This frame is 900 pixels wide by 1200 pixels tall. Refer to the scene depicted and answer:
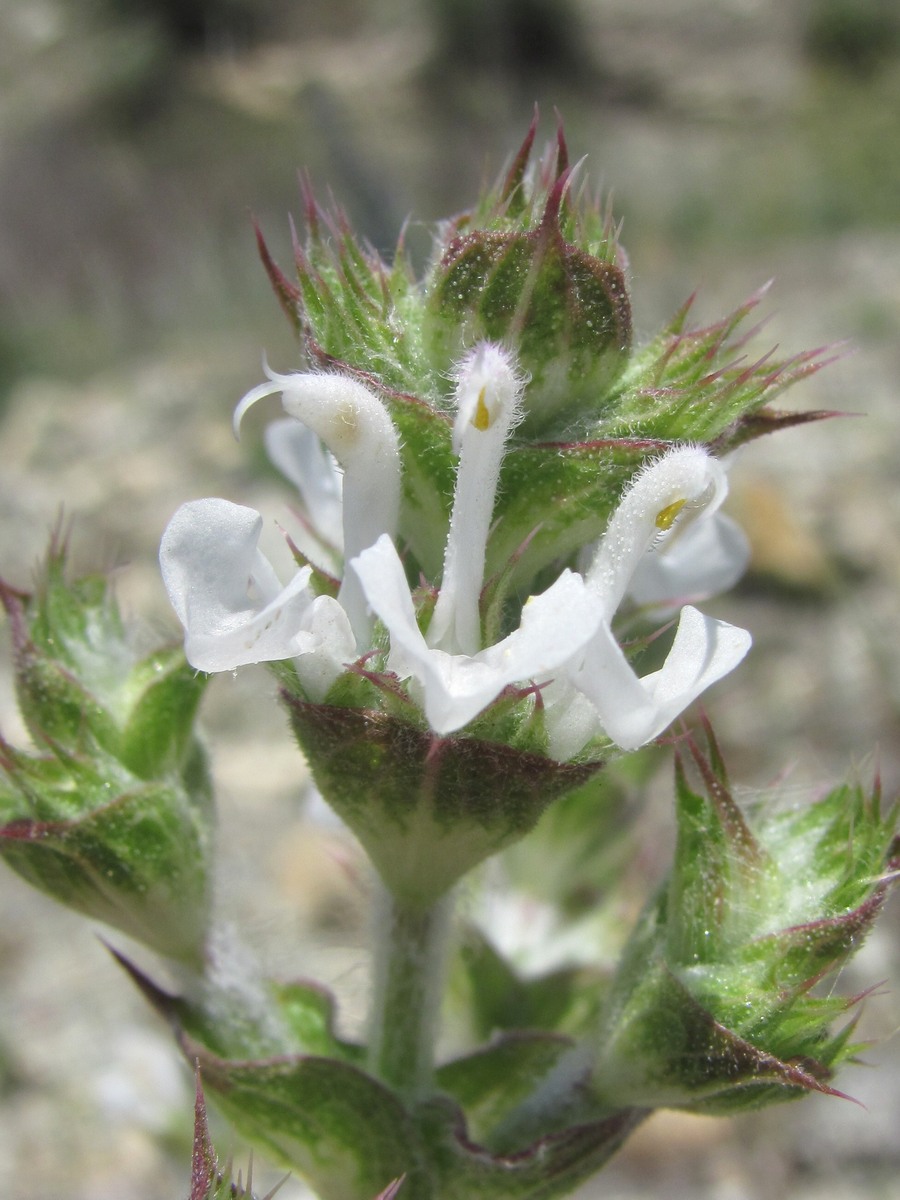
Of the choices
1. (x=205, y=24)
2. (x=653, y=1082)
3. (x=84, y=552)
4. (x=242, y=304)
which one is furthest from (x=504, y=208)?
(x=205, y=24)

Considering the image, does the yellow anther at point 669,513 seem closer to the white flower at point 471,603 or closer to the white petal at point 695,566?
the white flower at point 471,603

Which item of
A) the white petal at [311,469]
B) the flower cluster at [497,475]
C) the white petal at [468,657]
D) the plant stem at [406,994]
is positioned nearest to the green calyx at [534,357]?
the flower cluster at [497,475]

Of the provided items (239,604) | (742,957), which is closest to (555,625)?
(239,604)

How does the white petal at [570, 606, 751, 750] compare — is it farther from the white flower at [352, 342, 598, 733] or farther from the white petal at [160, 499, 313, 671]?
the white petal at [160, 499, 313, 671]

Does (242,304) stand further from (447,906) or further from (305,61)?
(305,61)

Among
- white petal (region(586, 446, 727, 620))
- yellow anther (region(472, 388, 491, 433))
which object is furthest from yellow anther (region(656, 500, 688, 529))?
yellow anther (region(472, 388, 491, 433))

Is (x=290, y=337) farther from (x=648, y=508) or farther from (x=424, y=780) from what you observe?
(x=424, y=780)

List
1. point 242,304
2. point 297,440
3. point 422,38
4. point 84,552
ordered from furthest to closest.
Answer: point 422,38
point 242,304
point 84,552
point 297,440
